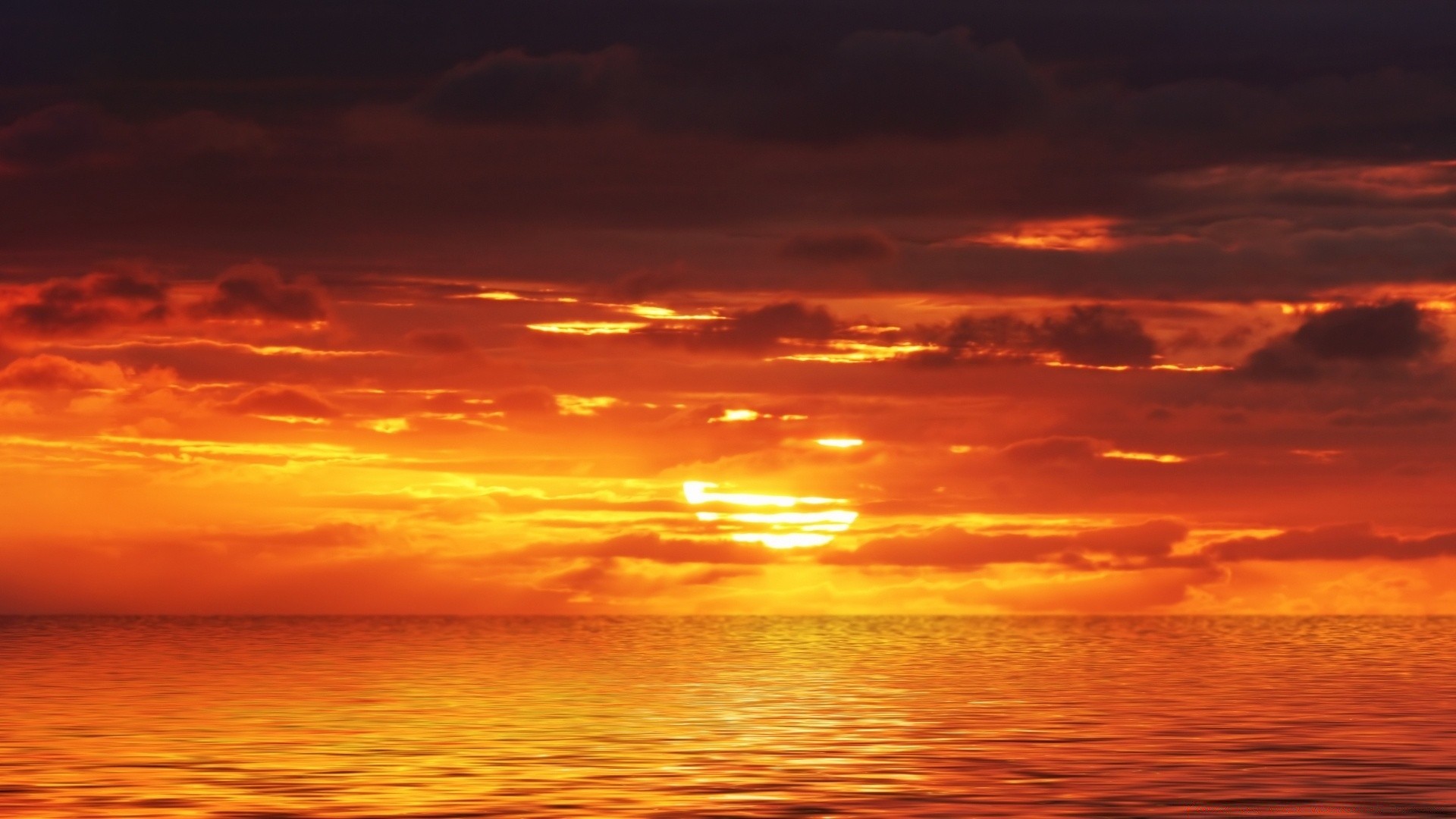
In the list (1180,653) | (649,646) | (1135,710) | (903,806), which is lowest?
(903,806)

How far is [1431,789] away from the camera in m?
44.5

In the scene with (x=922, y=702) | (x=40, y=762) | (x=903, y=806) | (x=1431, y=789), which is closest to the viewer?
(x=903, y=806)

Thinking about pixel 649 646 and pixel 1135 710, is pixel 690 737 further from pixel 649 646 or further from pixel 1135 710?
pixel 649 646

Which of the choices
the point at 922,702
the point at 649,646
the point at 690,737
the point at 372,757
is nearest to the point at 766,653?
the point at 649,646

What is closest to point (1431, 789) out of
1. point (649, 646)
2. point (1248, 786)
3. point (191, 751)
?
point (1248, 786)

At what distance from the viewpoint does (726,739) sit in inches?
2286

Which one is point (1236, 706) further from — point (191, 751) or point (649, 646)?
point (649, 646)

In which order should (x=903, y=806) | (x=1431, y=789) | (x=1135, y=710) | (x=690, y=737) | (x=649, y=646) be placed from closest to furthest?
(x=903, y=806), (x=1431, y=789), (x=690, y=737), (x=1135, y=710), (x=649, y=646)

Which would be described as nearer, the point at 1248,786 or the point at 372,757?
the point at 1248,786

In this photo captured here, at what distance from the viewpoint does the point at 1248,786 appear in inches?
1774

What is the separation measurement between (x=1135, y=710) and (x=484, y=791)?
34.0 metres

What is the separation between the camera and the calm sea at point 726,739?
42.5 meters

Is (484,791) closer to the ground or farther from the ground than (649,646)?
closer to the ground

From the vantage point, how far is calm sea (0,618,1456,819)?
42500 millimetres
